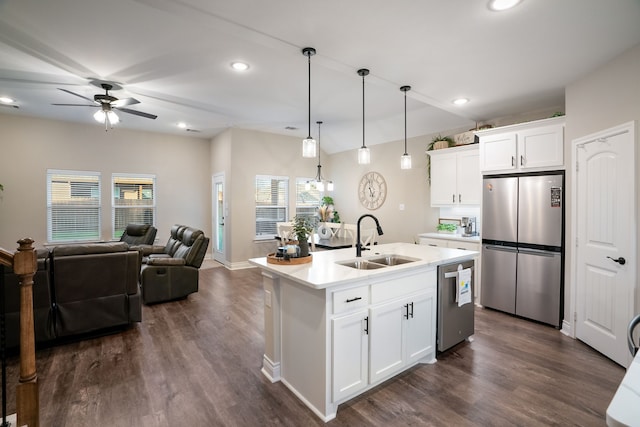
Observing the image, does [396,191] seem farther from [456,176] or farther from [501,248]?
[501,248]

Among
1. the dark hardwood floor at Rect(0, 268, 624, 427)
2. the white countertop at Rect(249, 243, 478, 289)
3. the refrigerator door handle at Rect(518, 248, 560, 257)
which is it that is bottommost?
the dark hardwood floor at Rect(0, 268, 624, 427)

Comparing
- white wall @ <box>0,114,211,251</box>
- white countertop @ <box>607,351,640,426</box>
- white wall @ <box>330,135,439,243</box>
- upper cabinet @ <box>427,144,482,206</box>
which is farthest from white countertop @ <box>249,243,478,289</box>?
white wall @ <box>0,114,211,251</box>

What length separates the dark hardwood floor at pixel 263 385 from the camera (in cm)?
206

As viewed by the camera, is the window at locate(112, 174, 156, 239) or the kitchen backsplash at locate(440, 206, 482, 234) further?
the window at locate(112, 174, 156, 239)

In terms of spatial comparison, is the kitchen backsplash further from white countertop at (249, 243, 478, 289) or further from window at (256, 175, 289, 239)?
window at (256, 175, 289, 239)

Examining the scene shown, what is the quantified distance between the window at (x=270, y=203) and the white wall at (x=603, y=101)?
5.26 metres

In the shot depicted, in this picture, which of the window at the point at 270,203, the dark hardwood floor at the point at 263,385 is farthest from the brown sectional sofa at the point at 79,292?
the window at the point at 270,203

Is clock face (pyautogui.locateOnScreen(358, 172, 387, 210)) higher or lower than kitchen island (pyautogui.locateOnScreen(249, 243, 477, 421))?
higher

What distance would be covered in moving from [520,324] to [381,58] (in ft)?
11.4

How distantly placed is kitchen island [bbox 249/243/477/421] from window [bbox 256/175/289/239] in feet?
14.3

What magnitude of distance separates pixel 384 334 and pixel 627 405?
1.61 m

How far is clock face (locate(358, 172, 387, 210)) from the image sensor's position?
6664 mm

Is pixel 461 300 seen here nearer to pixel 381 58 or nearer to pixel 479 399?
pixel 479 399

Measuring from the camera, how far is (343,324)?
2.08 m
